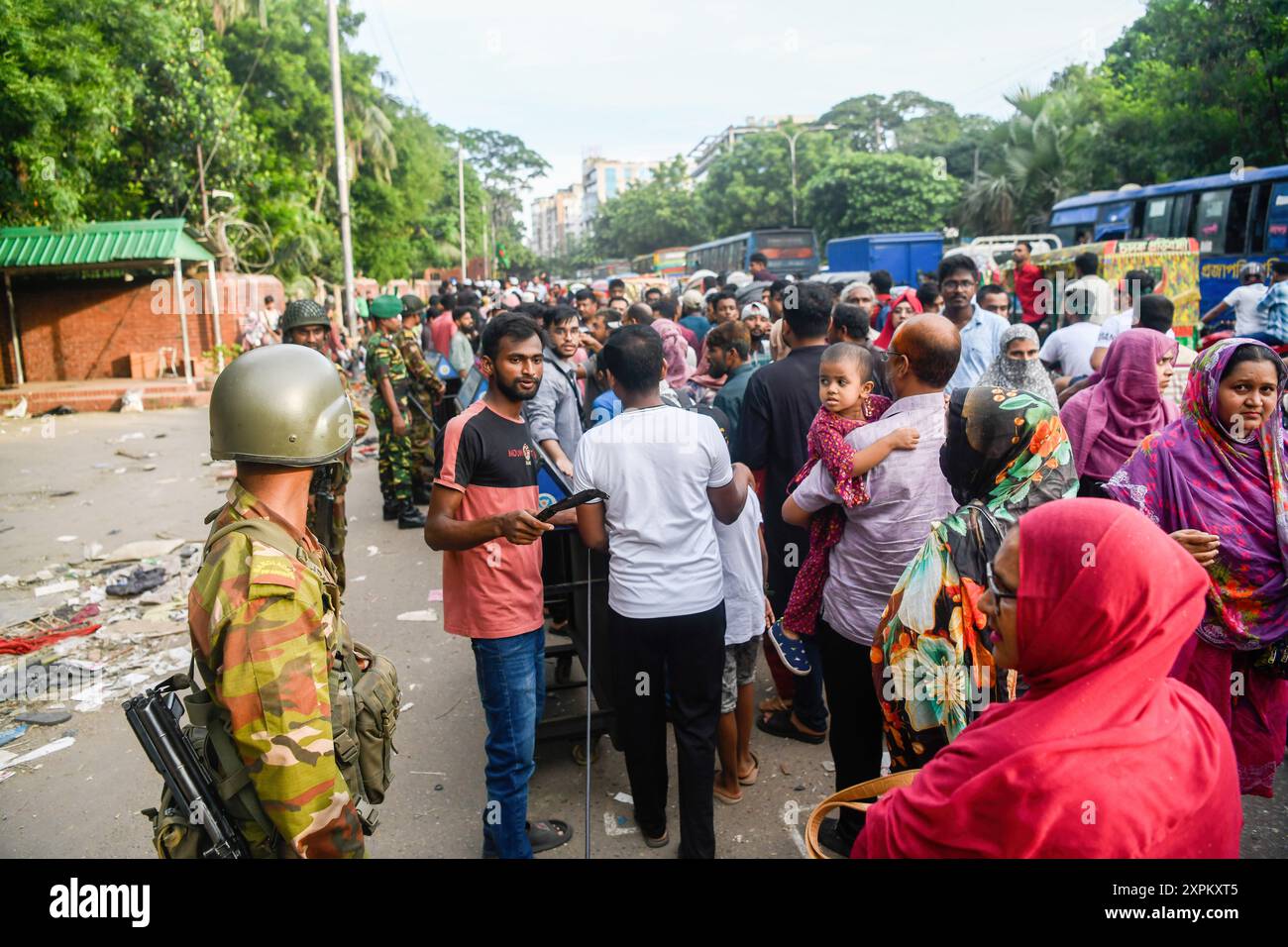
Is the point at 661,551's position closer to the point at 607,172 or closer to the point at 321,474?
the point at 321,474

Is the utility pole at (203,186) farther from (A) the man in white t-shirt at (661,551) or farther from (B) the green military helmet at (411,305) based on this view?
Answer: (A) the man in white t-shirt at (661,551)

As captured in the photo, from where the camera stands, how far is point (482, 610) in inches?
115

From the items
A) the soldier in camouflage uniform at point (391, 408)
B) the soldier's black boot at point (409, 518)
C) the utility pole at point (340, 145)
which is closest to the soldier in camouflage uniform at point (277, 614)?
the soldier in camouflage uniform at point (391, 408)

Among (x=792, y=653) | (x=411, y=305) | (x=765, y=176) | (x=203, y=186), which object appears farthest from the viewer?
(x=765, y=176)

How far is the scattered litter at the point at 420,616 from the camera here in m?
5.75

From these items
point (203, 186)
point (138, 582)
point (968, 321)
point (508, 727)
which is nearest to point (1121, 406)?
point (968, 321)

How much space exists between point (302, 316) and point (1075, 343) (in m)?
5.19

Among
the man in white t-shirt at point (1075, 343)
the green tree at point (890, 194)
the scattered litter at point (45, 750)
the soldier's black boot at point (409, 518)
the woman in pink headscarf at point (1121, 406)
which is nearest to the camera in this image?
the woman in pink headscarf at point (1121, 406)

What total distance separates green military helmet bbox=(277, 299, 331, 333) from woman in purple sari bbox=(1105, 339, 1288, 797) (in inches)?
167

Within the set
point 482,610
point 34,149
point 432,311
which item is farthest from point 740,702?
point 34,149

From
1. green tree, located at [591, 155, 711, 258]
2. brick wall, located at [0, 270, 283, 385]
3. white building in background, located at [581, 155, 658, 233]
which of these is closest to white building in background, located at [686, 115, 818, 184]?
green tree, located at [591, 155, 711, 258]

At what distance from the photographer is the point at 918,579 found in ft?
7.62

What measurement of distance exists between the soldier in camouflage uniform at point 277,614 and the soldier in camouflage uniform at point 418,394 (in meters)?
6.07
